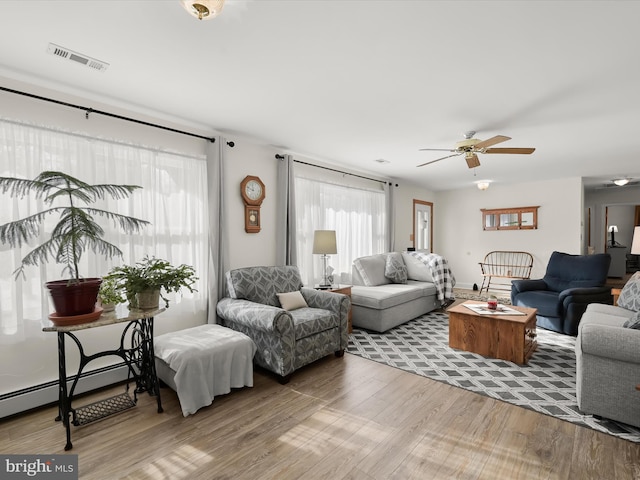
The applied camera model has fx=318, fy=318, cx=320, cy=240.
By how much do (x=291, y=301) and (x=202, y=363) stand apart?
1239mm

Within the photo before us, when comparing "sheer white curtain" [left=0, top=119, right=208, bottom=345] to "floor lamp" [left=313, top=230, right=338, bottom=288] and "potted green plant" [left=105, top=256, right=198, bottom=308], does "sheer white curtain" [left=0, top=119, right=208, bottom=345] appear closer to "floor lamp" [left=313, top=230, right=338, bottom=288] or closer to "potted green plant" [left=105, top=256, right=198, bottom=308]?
"potted green plant" [left=105, top=256, right=198, bottom=308]

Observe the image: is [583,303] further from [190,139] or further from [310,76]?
[190,139]

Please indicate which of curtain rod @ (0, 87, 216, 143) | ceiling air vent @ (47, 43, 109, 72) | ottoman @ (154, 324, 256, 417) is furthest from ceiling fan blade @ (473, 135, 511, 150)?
ceiling air vent @ (47, 43, 109, 72)

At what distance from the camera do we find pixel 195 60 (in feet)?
6.91

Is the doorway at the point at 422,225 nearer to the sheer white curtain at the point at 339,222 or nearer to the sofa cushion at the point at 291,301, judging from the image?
the sheer white curtain at the point at 339,222

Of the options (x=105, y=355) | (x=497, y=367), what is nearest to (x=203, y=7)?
(x=105, y=355)

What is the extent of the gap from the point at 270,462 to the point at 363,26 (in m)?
2.53

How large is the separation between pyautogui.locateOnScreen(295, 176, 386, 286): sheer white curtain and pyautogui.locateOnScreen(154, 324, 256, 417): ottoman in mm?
1951

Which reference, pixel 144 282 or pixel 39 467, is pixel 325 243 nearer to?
pixel 144 282

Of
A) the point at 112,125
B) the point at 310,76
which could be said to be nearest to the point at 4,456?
the point at 112,125

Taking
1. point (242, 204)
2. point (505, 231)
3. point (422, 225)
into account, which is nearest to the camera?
point (242, 204)

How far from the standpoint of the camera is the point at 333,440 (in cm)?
204

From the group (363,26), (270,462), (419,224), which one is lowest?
(270,462)

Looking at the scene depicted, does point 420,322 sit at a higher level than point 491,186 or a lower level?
lower
